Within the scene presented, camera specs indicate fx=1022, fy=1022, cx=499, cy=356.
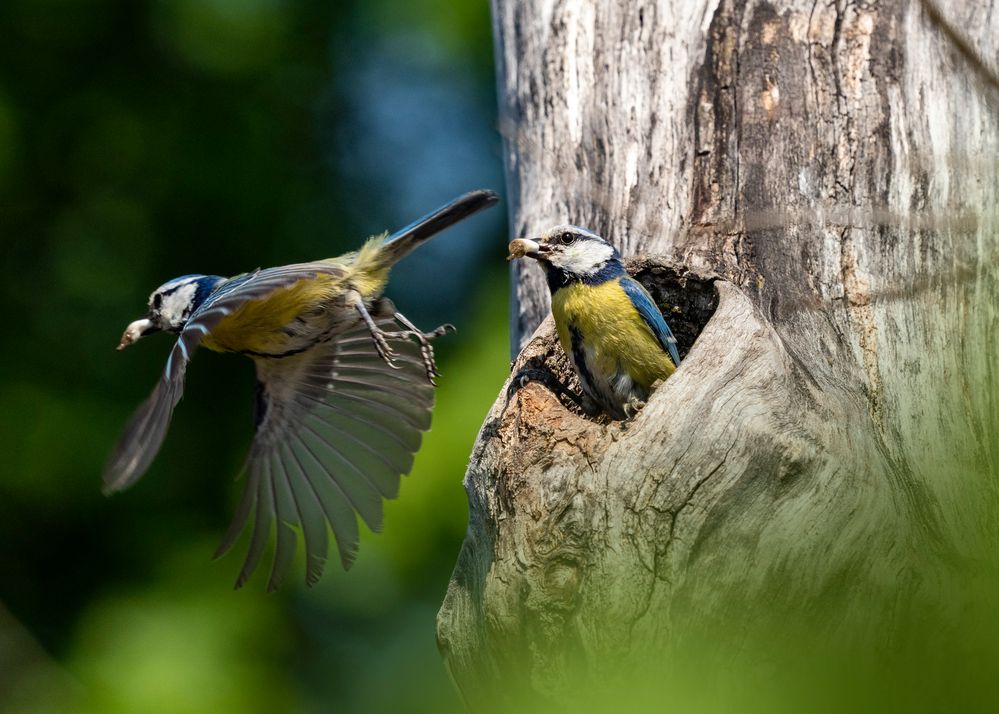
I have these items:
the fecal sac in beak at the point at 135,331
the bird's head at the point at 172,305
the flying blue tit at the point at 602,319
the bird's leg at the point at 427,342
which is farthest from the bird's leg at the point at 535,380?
the fecal sac in beak at the point at 135,331

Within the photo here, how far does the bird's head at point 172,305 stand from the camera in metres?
3.71

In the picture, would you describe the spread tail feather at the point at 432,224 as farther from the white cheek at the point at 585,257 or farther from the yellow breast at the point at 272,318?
the white cheek at the point at 585,257

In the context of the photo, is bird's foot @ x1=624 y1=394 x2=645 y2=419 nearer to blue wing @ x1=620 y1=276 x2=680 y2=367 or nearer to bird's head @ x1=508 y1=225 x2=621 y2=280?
blue wing @ x1=620 y1=276 x2=680 y2=367

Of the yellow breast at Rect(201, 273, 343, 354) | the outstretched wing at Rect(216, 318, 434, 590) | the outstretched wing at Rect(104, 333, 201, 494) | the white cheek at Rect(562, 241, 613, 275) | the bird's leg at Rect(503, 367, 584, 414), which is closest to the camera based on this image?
the outstretched wing at Rect(104, 333, 201, 494)

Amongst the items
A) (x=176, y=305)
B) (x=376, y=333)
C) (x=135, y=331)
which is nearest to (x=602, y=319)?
(x=376, y=333)

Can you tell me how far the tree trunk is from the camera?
2.42m

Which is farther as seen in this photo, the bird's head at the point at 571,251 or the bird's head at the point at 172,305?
the bird's head at the point at 172,305

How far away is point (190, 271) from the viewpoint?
470 cm

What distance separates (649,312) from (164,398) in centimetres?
147

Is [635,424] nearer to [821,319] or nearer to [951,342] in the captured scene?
[821,319]

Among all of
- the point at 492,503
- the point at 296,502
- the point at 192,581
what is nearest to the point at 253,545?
the point at 296,502

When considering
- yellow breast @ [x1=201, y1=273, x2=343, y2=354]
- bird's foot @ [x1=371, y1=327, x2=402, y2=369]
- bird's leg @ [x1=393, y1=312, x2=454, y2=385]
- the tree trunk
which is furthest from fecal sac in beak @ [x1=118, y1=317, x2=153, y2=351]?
the tree trunk

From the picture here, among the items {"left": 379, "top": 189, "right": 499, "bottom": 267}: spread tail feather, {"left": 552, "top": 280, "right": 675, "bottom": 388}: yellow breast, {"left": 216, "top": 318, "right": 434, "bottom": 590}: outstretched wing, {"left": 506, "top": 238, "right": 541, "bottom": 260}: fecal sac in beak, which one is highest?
{"left": 379, "top": 189, "right": 499, "bottom": 267}: spread tail feather

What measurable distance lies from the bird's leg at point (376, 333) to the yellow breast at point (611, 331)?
2.13ft
